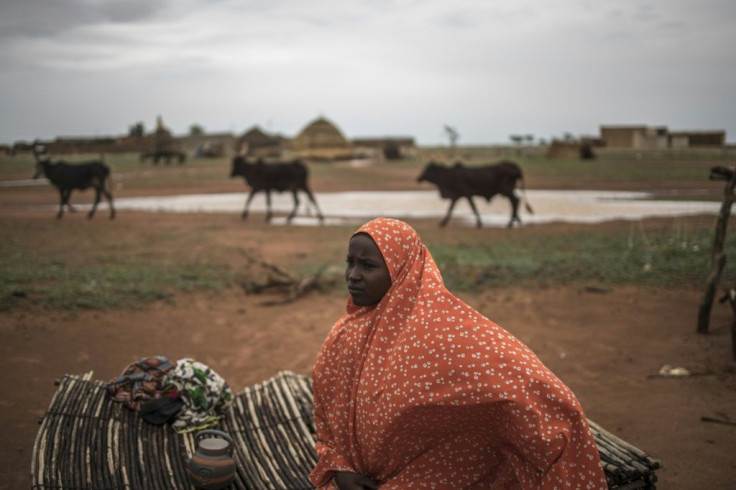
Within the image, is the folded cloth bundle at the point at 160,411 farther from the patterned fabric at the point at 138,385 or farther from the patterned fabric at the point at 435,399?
the patterned fabric at the point at 435,399

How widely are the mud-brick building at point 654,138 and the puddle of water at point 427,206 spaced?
17.7m

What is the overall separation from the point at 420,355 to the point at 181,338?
4932mm

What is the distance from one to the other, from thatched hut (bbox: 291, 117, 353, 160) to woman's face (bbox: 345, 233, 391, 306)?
40.6 meters

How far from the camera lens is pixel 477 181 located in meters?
15.0

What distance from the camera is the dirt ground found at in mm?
4742

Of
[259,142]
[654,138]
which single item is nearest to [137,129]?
[259,142]

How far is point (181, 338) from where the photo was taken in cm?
704

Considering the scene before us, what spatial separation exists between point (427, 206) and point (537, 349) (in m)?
13.3

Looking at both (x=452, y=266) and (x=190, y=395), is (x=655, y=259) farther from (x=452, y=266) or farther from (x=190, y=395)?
(x=190, y=395)

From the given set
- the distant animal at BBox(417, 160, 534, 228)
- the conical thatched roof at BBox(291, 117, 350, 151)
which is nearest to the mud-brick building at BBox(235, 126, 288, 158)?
the conical thatched roof at BBox(291, 117, 350, 151)

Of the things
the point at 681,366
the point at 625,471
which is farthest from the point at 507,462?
the point at 681,366

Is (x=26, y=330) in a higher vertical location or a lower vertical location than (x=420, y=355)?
lower

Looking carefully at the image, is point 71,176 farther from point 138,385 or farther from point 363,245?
point 363,245

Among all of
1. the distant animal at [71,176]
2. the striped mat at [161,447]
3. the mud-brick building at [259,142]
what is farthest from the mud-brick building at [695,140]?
the striped mat at [161,447]
